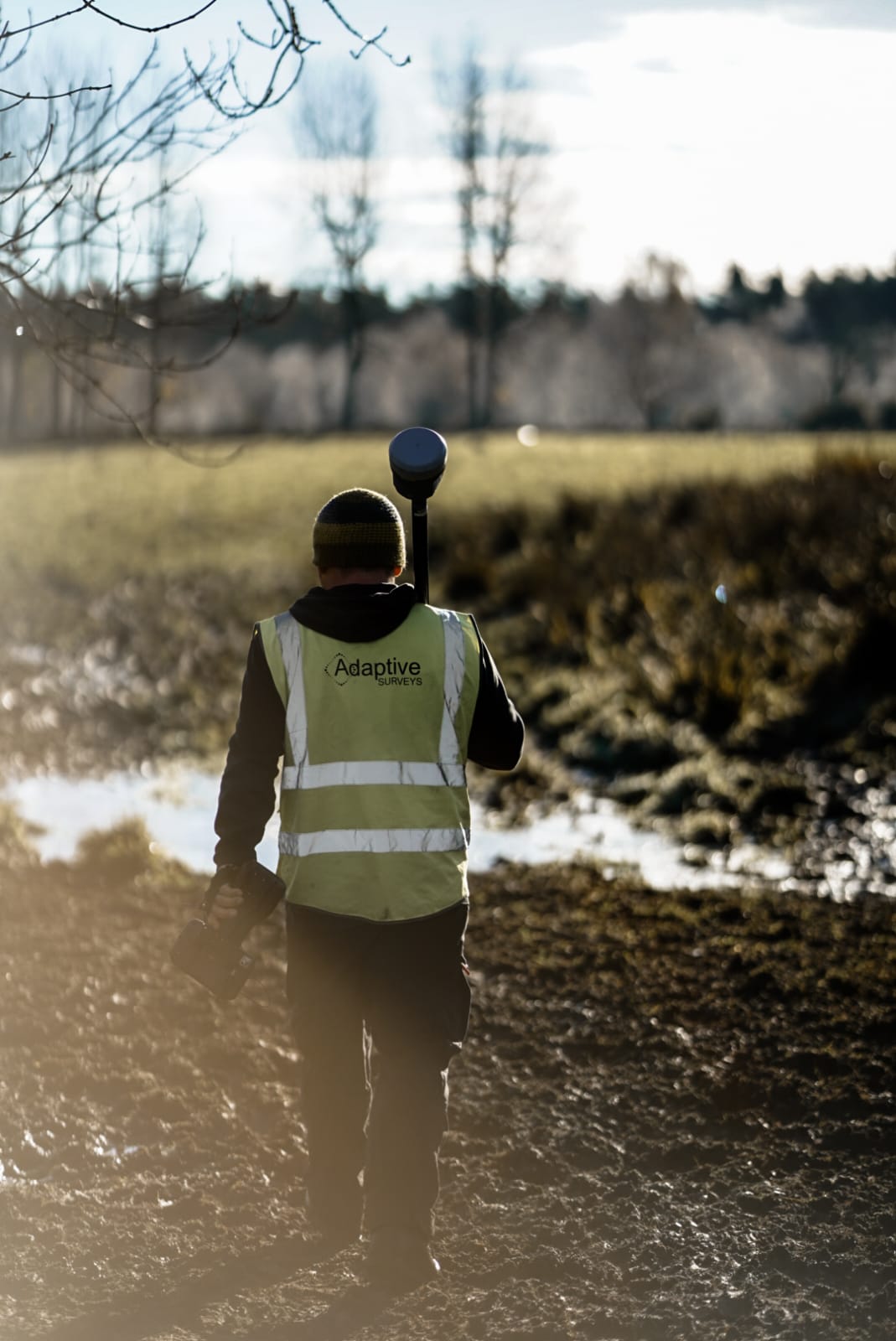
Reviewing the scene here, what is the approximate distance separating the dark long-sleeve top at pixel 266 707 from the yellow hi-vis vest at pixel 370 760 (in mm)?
31

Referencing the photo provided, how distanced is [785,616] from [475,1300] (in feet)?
27.9

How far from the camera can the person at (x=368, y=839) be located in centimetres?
357

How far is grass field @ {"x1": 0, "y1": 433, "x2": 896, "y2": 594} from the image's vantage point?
763 inches

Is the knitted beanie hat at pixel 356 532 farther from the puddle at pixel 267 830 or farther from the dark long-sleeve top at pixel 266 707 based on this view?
the puddle at pixel 267 830

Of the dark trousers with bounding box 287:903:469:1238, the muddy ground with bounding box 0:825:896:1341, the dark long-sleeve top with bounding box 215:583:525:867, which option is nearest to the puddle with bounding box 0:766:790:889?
the muddy ground with bounding box 0:825:896:1341

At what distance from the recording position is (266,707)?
11.9 ft

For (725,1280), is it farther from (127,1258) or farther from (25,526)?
(25,526)

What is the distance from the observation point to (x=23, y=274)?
4.43 m

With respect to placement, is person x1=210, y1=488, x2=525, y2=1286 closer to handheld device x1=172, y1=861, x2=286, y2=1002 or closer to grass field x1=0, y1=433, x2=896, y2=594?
handheld device x1=172, y1=861, x2=286, y2=1002

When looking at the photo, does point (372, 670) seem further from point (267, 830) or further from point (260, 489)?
point (260, 489)

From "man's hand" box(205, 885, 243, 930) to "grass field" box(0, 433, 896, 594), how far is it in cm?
1024

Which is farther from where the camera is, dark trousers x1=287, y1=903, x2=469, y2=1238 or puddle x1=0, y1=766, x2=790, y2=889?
puddle x1=0, y1=766, x2=790, y2=889

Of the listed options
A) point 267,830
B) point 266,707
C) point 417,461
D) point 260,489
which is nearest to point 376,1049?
point 266,707

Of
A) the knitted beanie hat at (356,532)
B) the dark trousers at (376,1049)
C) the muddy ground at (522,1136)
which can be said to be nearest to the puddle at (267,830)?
the muddy ground at (522,1136)
